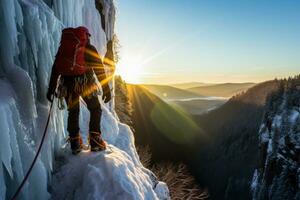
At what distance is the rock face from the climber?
202ft

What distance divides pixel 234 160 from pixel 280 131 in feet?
143

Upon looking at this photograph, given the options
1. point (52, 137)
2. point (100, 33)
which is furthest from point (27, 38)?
point (100, 33)

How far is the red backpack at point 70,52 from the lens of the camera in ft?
22.3

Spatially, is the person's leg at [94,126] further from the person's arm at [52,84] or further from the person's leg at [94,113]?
the person's arm at [52,84]

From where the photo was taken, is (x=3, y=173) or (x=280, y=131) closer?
(x=3, y=173)

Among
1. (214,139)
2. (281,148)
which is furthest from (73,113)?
(214,139)

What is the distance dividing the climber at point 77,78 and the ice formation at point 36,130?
0.27 m

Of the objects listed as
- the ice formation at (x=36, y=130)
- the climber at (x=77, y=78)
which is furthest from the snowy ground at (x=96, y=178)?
the climber at (x=77, y=78)

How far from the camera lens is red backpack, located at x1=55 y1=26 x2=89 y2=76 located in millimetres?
6809

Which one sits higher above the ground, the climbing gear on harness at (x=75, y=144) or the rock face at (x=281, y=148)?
the climbing gear on harness at (x=75, y=144)

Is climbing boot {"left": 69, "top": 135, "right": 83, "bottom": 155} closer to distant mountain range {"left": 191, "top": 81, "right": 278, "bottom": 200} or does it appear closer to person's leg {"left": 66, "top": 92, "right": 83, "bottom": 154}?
person's leg {"left": 66, "top": 92, "right": 83, "bottom": 154}

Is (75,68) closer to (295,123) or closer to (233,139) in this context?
(295,123)

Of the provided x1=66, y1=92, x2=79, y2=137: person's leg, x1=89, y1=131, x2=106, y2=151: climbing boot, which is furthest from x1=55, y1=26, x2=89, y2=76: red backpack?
x1=89, y1=131, x2=106, y2=151: climbing boot

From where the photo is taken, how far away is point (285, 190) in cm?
6656
